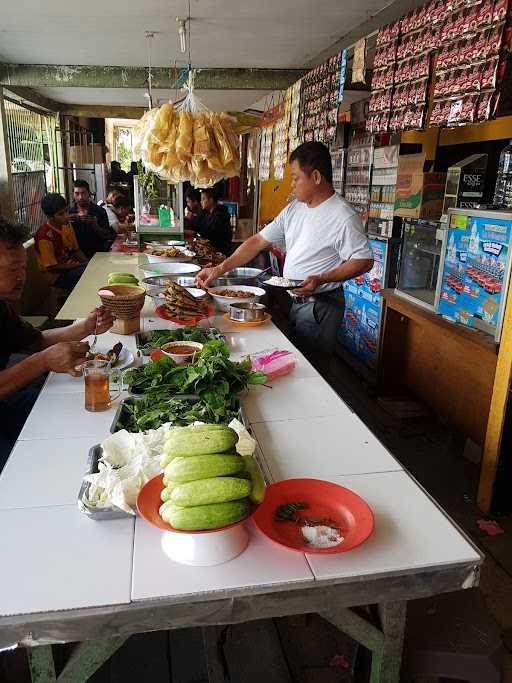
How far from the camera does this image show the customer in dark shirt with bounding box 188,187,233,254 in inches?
280

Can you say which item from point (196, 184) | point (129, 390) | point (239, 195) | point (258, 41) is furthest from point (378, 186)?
point (239, 195)

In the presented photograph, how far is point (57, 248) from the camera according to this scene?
584 cm

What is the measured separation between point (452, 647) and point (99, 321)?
1.82 meters

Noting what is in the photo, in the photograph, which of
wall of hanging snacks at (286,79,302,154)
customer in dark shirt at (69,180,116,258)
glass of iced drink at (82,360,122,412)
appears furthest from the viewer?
customer in dark shirt at (69,180,116,258)

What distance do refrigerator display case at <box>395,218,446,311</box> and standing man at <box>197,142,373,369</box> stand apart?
26.1 inches

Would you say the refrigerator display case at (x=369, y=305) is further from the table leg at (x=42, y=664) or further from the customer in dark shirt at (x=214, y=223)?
the table leg at (x=42, y=664)

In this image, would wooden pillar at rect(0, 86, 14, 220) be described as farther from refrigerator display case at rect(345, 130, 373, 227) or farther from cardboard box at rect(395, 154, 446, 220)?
cardboard box at rect(395, 154, 446, 220)

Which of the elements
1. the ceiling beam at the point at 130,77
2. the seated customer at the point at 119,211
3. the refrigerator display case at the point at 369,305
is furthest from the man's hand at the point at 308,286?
the seated customer at the point at 119,211

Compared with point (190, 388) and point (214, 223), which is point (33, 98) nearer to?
point (214, 223)

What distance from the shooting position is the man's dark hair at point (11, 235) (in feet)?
6.43

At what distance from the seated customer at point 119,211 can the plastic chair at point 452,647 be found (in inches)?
292

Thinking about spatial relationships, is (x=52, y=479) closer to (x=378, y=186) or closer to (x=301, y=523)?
(x=301, y=523)

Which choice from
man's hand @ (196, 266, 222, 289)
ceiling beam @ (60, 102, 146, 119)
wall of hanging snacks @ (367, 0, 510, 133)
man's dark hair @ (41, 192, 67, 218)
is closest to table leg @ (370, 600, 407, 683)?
wall of hanging snacks @ (367, 0, 510, 133)

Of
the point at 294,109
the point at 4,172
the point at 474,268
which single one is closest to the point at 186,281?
the point at 474,268
